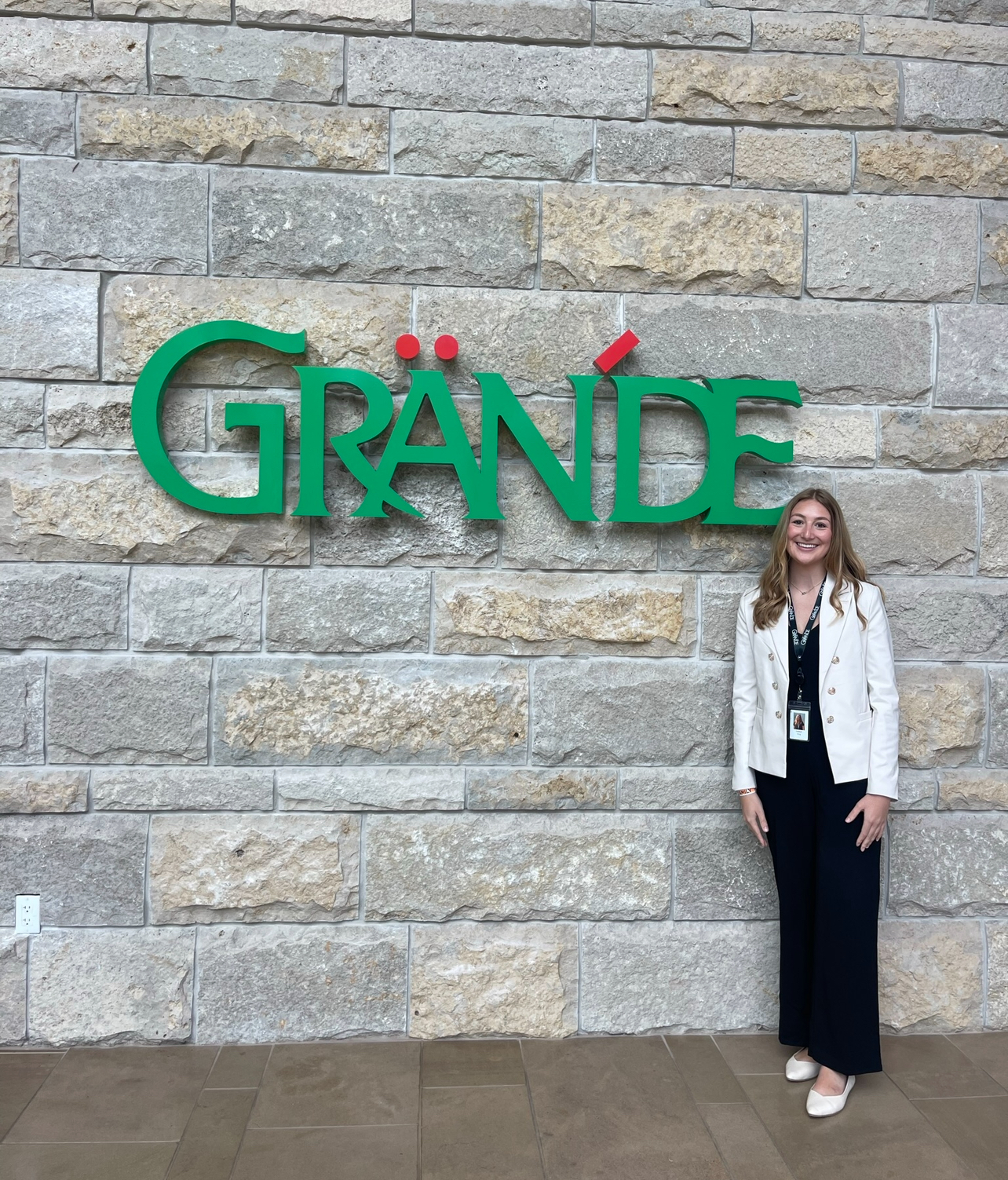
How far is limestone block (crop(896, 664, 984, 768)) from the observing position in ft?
10.0

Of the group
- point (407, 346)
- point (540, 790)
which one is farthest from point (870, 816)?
point (407, 346)

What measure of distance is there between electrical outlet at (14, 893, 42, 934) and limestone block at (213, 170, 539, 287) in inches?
83.2

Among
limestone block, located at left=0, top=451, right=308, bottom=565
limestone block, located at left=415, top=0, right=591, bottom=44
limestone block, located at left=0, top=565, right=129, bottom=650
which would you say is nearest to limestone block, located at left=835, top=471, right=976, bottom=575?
limestone block, located at left=415, top=0, right=591, bottom=44

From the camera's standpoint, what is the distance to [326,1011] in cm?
294

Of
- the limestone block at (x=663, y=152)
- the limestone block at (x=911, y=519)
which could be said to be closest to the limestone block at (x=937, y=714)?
the limestone block at (x=911, y=519)

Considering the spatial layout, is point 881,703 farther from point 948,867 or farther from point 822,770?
point 948,867

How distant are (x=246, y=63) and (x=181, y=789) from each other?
2.35 m

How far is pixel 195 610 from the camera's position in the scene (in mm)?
2930

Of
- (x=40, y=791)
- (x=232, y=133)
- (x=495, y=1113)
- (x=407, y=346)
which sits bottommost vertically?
(x=495, y=1113)

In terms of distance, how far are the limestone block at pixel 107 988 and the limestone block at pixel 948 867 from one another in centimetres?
238

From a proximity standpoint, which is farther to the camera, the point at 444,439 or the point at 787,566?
the point at 444,439


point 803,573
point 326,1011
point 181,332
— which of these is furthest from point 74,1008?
point 803,573

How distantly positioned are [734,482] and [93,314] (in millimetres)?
2157

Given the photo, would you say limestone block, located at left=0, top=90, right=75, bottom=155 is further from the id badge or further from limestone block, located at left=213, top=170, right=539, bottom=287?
the id badge
